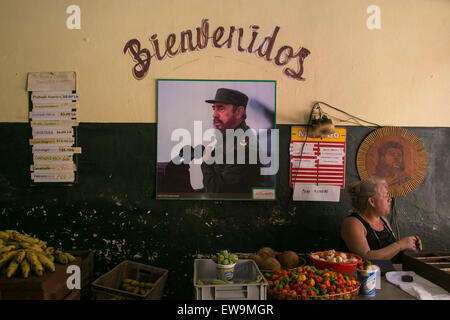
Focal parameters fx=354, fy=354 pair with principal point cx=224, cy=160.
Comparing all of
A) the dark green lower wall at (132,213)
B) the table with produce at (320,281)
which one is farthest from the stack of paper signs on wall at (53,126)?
the table with produce at (320,281)

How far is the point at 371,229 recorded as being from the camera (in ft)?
10.2

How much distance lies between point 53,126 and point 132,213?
1178mm

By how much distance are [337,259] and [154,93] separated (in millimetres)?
2289

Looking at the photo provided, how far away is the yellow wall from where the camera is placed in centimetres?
355

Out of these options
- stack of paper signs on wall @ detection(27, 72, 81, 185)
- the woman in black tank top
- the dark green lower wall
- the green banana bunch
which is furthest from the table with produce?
stack of paper signs on wall @ detection(27, 72, 81, 185)

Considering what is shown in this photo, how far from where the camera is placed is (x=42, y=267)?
8.84ft

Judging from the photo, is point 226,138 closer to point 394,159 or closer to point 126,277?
point 126,277

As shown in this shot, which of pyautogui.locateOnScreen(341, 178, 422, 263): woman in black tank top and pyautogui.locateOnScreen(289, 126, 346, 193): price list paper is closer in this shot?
pyautogui.locateOnScreen(341, 178, 422, 263): woman in black tank top

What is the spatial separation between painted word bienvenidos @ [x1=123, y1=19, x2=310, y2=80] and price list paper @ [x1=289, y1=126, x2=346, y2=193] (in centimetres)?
83

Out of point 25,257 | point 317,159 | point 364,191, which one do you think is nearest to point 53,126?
point 25,257

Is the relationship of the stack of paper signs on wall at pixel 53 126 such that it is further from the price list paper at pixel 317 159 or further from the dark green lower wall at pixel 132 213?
the price list paper at pixel 317 159

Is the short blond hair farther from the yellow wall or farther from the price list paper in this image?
the yellow wall
